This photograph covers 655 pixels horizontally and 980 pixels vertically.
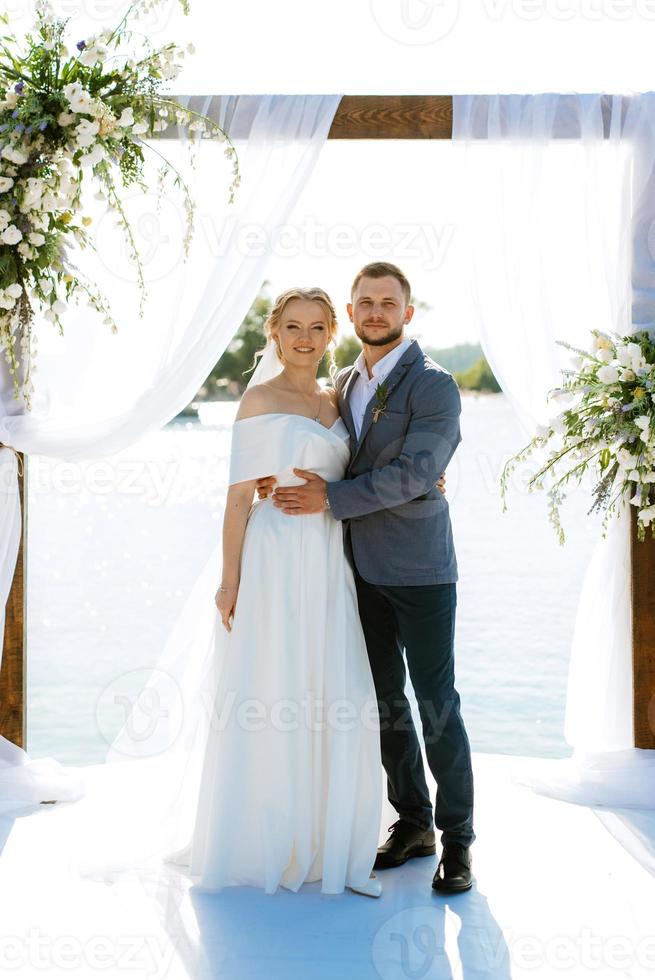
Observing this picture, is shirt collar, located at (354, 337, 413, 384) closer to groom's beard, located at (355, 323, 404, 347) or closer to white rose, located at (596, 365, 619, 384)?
groom's beard, located at (355, 323, 404, 347)

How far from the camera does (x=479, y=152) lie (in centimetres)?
358

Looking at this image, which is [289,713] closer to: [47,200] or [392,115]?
[47,200]

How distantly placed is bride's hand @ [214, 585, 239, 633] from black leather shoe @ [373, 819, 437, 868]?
0.78 meters

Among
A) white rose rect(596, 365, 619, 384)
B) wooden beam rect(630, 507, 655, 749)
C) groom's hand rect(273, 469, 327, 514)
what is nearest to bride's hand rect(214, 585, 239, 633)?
groom's hand rect(273, 469, 327, 514)

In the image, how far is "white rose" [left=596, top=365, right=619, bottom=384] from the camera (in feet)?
10.1

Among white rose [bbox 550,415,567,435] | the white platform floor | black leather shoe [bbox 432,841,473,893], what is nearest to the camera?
the white platform floor

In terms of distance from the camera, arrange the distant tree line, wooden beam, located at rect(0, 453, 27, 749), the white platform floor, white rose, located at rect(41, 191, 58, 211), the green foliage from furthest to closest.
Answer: the green foliage → the distant tree line → wooden beam, located at rect(0, 453, 27, 749) → white rose, located at rect(41, 191, 58, 211) → the white platform floor

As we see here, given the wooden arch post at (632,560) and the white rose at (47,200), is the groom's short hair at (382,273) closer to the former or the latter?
the wooden arch post at (632,560)

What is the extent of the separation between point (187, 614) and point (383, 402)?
0.88 metres

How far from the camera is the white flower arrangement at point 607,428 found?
3055 mm

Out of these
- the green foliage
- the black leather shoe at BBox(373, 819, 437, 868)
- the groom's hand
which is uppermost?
the green foliage

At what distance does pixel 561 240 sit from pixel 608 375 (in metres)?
0.74

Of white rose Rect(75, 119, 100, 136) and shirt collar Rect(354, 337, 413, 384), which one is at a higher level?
white rose Rect(75, 119, 100, 136)

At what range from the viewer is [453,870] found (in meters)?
2.90
